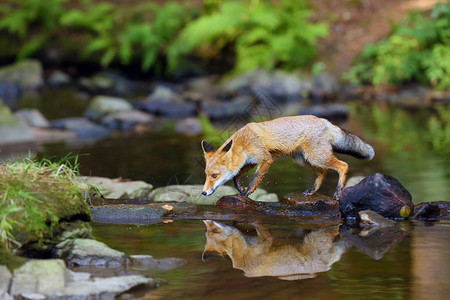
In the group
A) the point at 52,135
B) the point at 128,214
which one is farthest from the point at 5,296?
the point at 52,135

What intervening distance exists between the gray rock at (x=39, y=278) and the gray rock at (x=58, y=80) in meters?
21.4

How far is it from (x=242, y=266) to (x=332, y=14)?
71.2ft

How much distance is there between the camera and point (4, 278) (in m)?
4.83

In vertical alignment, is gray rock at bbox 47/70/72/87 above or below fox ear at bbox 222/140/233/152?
above

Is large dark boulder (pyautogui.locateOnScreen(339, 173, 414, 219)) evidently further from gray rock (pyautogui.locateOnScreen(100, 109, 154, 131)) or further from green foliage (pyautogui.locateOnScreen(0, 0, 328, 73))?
green foliage (pyautogui.locateOnScreen(0, 0, 328, 73))

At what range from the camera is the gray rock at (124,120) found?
60.0 feet

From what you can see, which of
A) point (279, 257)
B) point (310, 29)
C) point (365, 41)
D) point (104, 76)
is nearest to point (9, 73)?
point (104, 76)

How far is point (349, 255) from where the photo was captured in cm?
601

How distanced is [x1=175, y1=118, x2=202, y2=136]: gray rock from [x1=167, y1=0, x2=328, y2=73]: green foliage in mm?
6405

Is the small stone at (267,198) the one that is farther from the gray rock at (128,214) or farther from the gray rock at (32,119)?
the gray rock at (32,119)

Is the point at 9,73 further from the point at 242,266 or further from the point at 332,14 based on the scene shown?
the point at 242,266

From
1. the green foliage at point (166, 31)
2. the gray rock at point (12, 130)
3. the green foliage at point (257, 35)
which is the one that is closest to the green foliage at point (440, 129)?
the green foliage at point (257, 35)

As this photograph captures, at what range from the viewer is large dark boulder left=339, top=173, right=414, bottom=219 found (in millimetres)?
7227

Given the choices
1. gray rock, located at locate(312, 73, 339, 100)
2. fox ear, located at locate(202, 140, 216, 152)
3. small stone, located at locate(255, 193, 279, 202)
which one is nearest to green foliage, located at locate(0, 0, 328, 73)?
gray rock, located at locate(312, 73, 339, 100)
